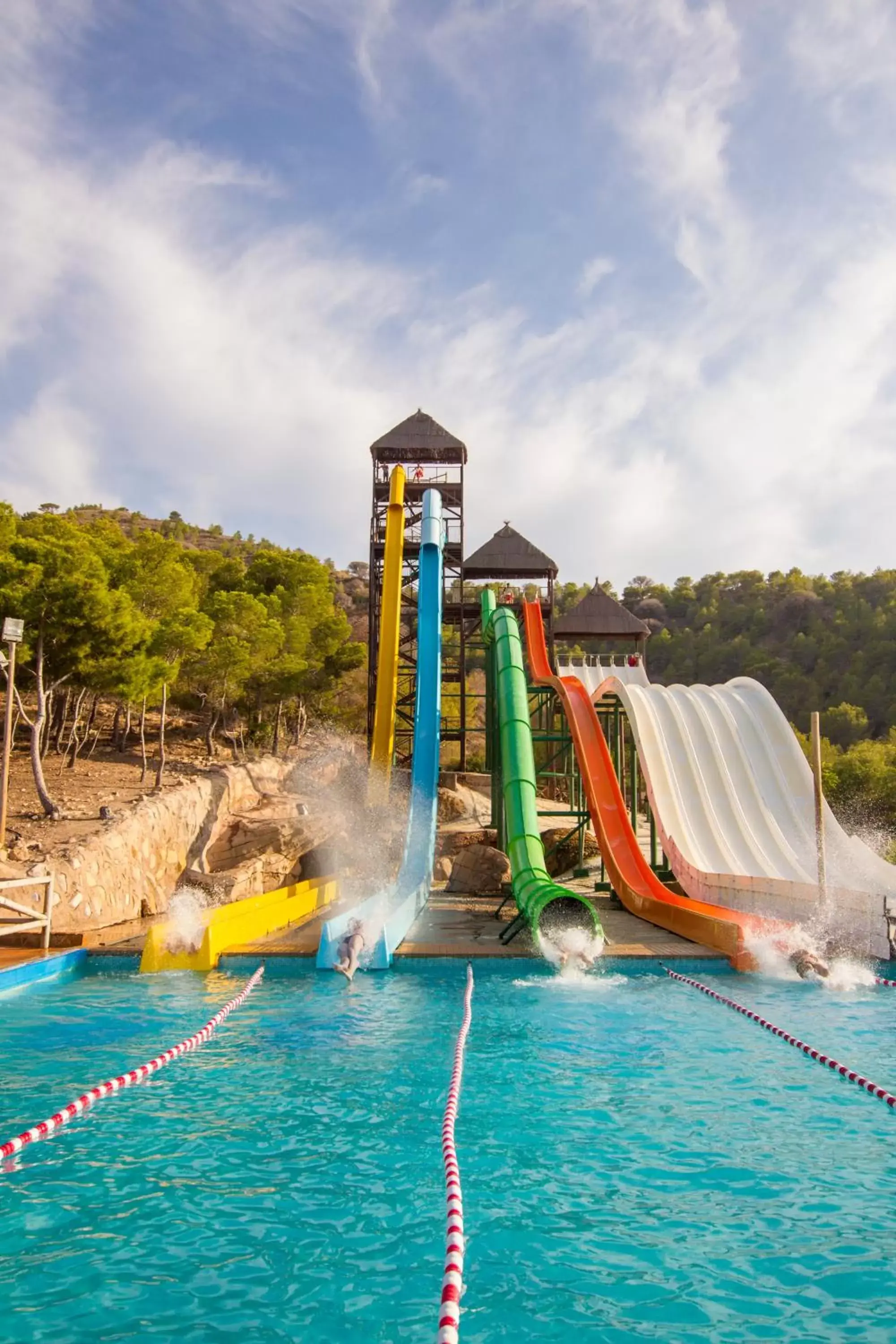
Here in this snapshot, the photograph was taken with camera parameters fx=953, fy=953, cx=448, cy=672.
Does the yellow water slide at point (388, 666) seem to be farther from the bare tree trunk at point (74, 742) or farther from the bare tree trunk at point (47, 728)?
the bare tree trunk at point (47, 728)

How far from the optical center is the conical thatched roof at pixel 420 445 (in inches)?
1072

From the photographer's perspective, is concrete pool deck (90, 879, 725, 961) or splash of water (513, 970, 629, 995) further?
concrete pool deck (90, 879, 725, 961)

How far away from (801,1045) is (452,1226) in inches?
145

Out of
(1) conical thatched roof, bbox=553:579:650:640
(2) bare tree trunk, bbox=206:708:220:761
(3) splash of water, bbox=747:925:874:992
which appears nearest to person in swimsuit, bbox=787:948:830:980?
(3) splash of water, bbox=747:925:874:992

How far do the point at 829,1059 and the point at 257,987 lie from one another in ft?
15.2

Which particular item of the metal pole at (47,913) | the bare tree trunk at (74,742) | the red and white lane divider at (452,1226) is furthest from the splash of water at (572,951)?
the bare tree trunk at (74,742)

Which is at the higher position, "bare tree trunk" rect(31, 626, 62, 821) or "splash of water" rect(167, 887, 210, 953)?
"bare tree trunk" rect(31, 626, 62, 821)

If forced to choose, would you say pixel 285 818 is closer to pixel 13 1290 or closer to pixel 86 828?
pixel 86 828

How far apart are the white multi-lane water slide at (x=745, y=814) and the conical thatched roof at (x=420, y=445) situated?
1227 centimetres

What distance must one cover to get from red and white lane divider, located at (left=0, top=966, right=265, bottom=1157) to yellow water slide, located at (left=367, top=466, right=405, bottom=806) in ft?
33.5

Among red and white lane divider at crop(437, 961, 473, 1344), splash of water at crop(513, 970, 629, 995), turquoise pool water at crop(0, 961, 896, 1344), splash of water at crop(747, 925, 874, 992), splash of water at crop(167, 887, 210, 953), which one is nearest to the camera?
red and white lane divider at crop(437, 961, 473, 1344)

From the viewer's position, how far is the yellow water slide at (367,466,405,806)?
17.7 m

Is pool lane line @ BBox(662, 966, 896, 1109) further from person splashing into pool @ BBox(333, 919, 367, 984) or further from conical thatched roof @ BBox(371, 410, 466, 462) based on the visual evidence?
conical thatched roof @ BBox(371, 410, 466, 462)

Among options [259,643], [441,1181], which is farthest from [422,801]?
[259,643]
